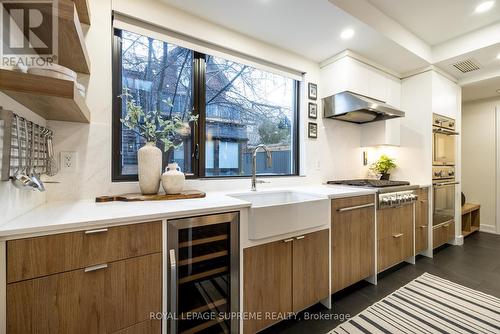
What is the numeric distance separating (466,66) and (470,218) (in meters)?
2.34

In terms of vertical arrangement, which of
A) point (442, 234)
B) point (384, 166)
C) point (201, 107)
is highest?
point (201, 107)

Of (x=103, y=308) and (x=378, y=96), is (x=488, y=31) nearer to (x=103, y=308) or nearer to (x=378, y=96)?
(x=378, y=96)

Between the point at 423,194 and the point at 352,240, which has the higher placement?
the point at 423,194

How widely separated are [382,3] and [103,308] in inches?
113

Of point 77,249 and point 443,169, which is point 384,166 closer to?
point 443,169

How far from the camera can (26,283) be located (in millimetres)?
778

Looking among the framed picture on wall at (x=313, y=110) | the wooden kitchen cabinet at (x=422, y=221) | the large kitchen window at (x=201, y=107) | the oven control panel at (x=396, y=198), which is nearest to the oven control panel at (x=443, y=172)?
the wooden kitchen cabinet at (x=422, y=221)

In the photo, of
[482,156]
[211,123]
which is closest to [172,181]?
[211,123]

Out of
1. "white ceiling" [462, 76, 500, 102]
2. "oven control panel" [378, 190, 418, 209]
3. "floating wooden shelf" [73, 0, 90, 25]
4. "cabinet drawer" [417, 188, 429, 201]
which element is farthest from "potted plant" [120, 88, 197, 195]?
"white ceiling" [462, 76, 500, 102]

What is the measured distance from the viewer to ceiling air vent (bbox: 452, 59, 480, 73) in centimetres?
257

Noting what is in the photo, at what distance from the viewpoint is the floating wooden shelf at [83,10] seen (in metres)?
1.21

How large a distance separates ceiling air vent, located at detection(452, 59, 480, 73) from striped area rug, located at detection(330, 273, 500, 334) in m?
2.49

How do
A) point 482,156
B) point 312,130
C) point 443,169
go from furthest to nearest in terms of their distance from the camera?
1. point 482,156
2. point 443,169
3. point 312,130

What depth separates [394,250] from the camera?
220cm
